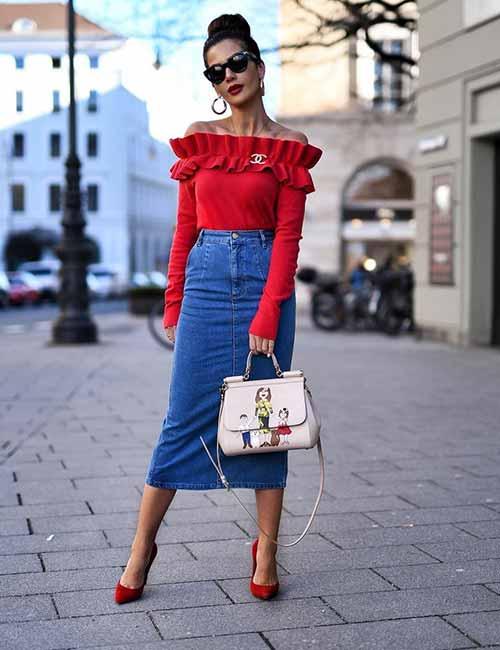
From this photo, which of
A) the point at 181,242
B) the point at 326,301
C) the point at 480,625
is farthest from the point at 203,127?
the point at 326,301

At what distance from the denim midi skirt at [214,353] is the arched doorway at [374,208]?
30325mm

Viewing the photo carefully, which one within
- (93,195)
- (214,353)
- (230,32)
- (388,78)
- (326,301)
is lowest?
(326,301)

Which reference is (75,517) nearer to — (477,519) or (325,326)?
(477,519)

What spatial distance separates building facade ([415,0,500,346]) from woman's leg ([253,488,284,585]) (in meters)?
11.5

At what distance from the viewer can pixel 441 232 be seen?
16.8 metres

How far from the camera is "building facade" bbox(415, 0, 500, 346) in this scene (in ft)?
50.9

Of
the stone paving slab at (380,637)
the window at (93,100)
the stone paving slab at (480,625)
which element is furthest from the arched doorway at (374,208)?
the stone paving slab at (380,637)

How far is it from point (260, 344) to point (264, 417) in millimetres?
243

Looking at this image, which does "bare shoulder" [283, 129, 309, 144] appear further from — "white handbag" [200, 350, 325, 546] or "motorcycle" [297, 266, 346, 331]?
"motorcycle" [297, 266, 346, 331]

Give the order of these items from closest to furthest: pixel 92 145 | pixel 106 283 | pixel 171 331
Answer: pixel 171 331 < pixel 106 283 < pixel 92 145

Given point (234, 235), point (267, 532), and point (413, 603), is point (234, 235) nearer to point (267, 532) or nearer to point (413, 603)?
point (267, 532)

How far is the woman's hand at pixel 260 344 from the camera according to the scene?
416 centimetres

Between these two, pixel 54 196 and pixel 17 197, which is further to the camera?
pixel 17 197

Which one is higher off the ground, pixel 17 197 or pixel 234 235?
pixel 17 197
